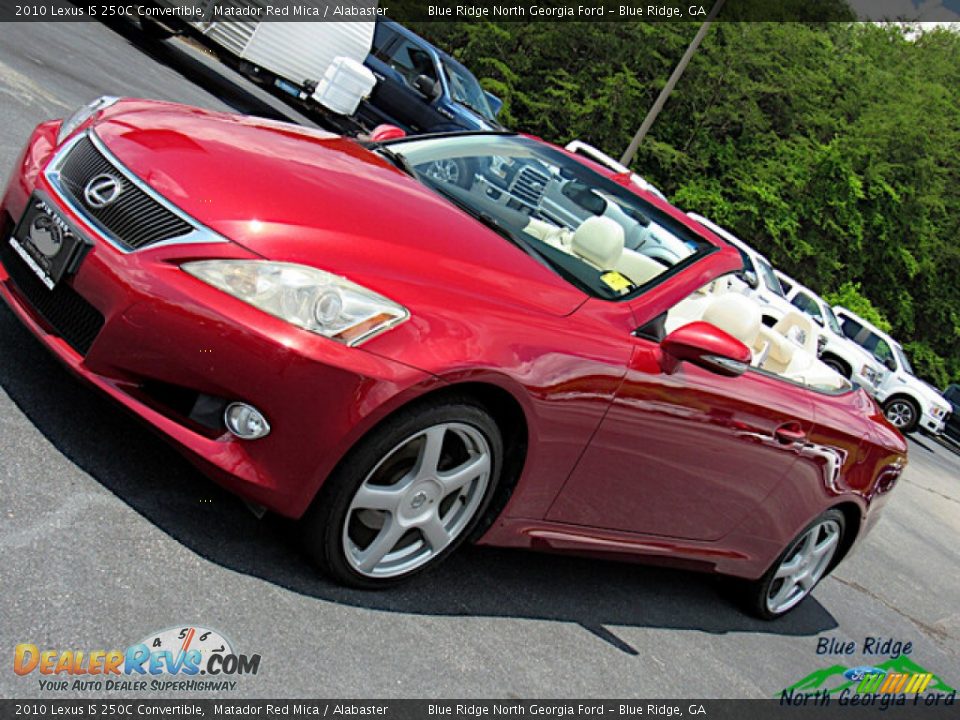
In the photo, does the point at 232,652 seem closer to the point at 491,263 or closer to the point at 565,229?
the point at 491,263

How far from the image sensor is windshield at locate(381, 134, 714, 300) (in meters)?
3.86

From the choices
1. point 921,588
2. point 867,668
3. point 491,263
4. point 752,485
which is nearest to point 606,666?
point 752,485

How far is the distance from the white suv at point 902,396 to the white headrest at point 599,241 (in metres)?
17.5

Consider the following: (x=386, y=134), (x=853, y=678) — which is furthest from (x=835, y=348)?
(x=386, y=134)

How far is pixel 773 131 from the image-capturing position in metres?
36.9

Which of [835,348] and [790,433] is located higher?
[790,433]

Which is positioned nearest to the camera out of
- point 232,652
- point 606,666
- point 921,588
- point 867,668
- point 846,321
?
point 232,652

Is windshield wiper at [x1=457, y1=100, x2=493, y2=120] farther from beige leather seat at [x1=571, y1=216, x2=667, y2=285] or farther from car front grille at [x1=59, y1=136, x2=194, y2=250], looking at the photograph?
car front grille at [x1=59, y1=136, x2=194, y2=250]

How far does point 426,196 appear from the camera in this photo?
3.83 m

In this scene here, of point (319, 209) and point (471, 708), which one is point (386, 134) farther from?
point (471, 708)

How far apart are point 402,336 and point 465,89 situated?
14.8 m

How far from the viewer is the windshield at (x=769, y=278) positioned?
17234mm

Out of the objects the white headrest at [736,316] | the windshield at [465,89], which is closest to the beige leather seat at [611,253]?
the white headrest at [736,316]

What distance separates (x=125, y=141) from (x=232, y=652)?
1.70 meters
